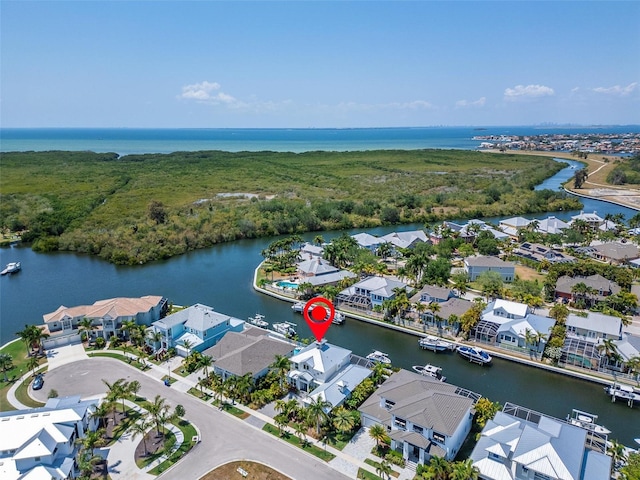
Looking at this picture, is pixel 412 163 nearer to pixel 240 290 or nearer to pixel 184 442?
pixel 240 290

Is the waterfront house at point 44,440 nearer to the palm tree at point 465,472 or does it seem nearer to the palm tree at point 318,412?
the palm tree at point 318,412

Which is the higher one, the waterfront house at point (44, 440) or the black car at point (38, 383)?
the waterfront house at point (44, 440)

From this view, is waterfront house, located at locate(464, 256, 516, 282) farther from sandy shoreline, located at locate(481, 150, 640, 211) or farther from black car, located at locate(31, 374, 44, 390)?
sandy shoreline, located at locate(481, 150, 640, 211)

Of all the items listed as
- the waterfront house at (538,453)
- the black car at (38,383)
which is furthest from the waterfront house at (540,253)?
the black car at (38,383)

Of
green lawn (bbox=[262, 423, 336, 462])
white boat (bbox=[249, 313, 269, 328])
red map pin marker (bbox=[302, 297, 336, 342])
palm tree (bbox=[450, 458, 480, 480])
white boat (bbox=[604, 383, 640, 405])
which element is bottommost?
white boat (bbox=[249, 313, 269, 328])

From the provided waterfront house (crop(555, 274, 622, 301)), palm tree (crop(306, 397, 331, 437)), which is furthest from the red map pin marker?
waterfront house (crop(555, 274, 622, 301))

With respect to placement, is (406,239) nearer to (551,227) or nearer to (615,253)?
(551,227)
